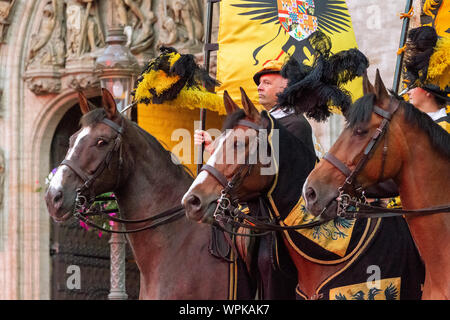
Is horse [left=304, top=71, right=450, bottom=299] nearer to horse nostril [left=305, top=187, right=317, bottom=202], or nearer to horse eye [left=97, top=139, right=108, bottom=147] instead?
horse nostril [left=305, top=187, right=317, bottom=202]

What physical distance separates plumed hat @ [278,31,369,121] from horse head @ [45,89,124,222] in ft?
4.37

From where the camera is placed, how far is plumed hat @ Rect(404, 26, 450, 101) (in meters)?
6.05

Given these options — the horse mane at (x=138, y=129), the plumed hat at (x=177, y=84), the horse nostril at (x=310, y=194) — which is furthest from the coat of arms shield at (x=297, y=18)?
the horse nostril at (x=310, y=194)

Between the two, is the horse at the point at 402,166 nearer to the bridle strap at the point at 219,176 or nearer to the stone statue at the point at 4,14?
the bridle strap at the point at 219,176

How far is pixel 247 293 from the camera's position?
6.91 m

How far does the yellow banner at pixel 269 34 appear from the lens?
7.96m

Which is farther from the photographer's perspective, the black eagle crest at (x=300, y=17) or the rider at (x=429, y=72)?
the black eagle crest at (x=300, y=17)

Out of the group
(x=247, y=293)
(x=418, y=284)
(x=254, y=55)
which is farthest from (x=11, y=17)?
(x=418, y=284)

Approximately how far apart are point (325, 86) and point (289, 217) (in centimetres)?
76

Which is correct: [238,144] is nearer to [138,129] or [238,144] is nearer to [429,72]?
[429,72]

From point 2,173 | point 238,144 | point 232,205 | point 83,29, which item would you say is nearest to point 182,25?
point 83,29

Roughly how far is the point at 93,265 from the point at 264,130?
9.17 metres

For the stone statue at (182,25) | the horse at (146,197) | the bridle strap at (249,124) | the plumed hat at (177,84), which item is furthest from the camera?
the stone statue at (182,25)

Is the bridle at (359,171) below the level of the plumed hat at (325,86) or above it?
below
